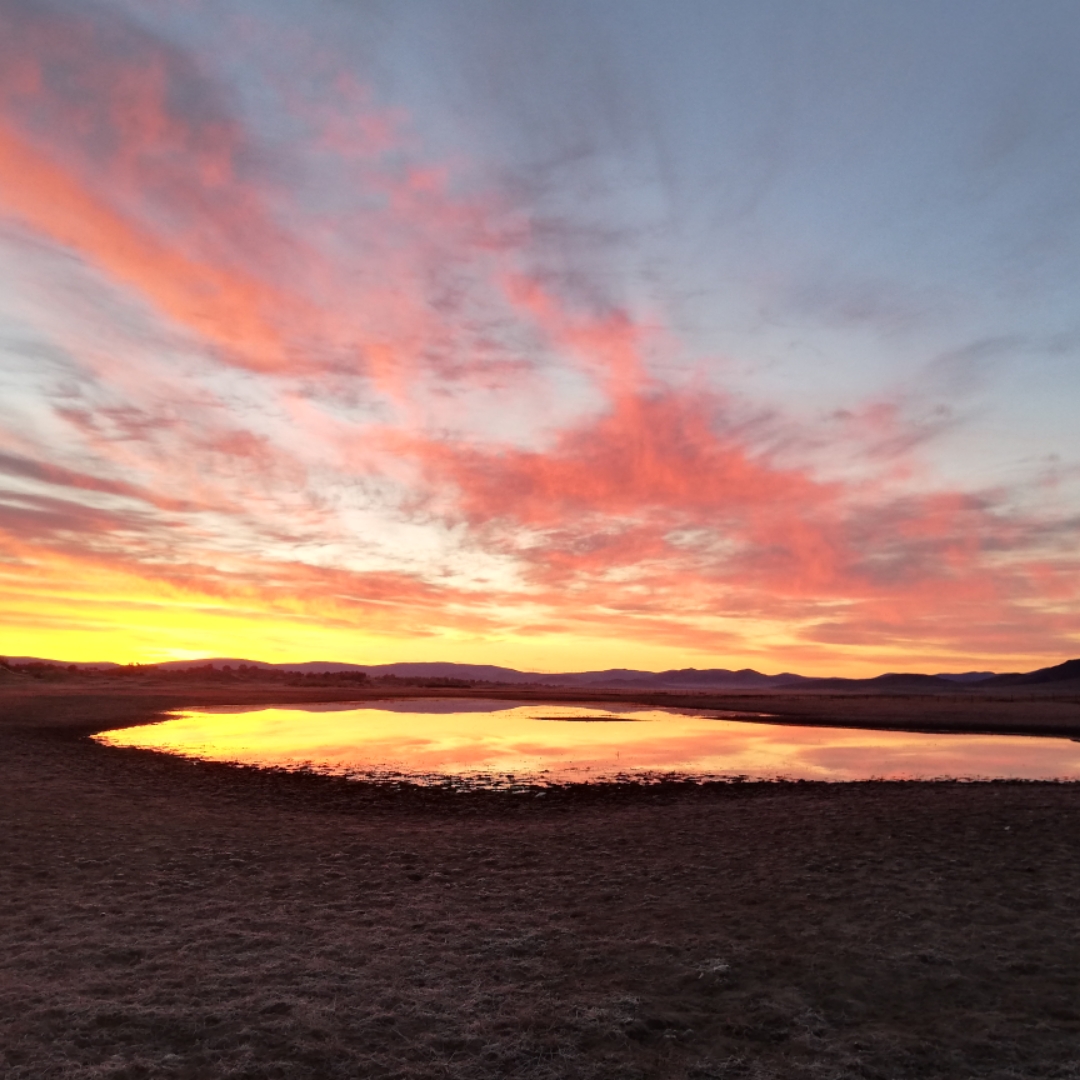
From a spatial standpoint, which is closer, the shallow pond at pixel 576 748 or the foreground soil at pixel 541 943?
the foreground soil at pixel 541 943

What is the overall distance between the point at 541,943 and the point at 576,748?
28.3 m

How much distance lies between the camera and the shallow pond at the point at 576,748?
29.7 metres

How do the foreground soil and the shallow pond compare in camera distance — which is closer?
the foreground soil

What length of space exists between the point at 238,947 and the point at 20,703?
57440 mm

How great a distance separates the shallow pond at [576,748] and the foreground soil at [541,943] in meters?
9.58

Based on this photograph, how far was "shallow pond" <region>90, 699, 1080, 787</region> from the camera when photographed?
97.5 ft

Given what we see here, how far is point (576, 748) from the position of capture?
38594mm

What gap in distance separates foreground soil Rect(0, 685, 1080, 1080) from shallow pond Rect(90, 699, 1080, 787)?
31.4 feet

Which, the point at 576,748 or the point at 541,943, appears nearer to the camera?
the point at 541,943

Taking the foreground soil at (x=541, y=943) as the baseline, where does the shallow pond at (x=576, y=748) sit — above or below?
above

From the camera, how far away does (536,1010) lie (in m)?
8.70

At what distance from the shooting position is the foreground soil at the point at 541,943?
7809mm

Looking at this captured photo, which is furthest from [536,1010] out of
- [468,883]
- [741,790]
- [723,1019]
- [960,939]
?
[741,790]

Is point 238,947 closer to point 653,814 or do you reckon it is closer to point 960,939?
point 960,939
